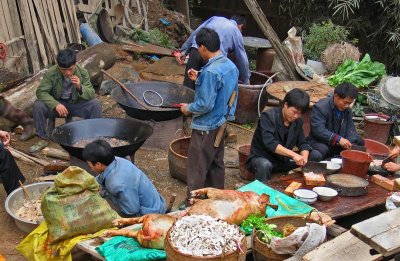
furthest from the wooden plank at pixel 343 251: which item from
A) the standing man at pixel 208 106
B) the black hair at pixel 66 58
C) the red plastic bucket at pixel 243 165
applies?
the black hair at pixel 66 58

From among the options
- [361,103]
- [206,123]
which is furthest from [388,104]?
[206,123]

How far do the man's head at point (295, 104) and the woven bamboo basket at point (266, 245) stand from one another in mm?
1675

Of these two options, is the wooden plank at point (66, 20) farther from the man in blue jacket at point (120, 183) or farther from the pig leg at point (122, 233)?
the pig leg at point (122, 233)

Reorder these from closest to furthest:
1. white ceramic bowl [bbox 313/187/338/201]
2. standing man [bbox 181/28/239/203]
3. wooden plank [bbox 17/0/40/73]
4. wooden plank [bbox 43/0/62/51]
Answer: white ceramic bowl [bbox 313/187/338/201] < standing man [bbox 181/28/239/203] < wooden plank [bbox 17/0/40/73] < wooden plank [bbox 43/0/62/51]

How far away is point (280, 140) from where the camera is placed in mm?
5949

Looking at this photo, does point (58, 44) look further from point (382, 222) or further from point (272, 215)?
point (382, 222)

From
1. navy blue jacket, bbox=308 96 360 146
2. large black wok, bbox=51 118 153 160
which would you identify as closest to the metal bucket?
large black wok, bbox=51 118 153 160

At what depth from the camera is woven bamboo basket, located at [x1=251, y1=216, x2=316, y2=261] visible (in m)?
3.82

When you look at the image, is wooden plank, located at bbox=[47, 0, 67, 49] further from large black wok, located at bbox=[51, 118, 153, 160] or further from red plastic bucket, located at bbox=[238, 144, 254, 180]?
red plastic bucket, located at bbox=[238, 144, 254, 180]

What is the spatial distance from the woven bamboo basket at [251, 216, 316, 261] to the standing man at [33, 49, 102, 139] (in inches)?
157

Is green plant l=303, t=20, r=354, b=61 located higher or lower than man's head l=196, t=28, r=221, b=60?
lower

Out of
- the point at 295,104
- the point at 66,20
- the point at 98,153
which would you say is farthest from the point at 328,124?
the point at 66,20

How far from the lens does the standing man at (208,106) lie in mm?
5469

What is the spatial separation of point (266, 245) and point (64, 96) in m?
4.56
